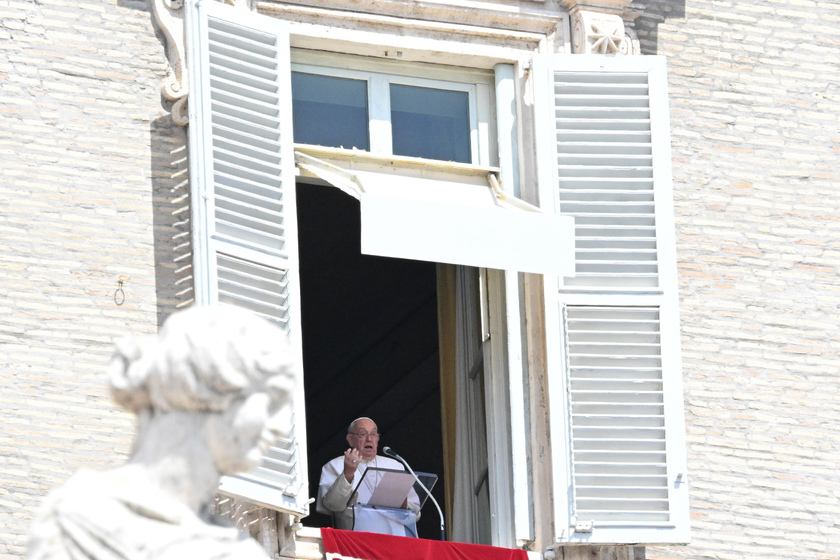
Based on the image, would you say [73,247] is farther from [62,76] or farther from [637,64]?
[637,64]

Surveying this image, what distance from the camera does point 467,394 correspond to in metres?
10.3

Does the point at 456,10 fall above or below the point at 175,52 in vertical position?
above

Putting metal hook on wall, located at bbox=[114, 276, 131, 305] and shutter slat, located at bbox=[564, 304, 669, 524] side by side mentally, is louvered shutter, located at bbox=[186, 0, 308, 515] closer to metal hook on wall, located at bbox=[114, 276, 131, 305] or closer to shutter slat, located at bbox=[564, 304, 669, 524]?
metal hook on wall, located at bbox=[114, 276, 131, 305]

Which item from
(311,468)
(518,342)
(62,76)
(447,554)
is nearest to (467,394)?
(518,342)

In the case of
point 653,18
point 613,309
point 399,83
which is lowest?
point 613,309

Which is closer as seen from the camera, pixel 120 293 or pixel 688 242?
pixel 120 293

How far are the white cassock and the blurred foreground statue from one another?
5.51 metres

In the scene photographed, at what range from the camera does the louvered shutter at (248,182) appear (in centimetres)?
877

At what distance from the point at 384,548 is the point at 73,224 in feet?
5.37

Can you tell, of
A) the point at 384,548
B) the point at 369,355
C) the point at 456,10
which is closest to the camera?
the point at 384,548

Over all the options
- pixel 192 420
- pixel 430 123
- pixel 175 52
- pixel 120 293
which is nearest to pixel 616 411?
pixel 430 123

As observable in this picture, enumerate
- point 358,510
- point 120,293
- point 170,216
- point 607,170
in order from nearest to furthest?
point 120,293 → point 170,216 → point 358,510 → point 607,170

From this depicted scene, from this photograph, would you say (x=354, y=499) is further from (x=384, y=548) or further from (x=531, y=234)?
(x=531, y=234)

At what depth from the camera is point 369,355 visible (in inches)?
590
